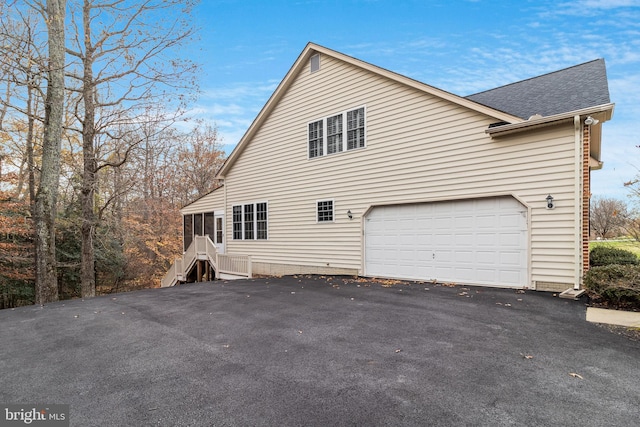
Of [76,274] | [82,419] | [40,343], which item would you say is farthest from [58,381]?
[76,274]

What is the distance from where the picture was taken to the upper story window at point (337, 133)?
431 inches

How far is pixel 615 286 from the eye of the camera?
6.00 meters

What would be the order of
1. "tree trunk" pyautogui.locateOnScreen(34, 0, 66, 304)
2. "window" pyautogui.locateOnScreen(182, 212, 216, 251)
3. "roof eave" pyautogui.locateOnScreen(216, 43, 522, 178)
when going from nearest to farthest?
1. "roof eave" pyautogui.locateOnScreen(216, 43, 522, 178)
2. "tree trunk" pyautogui.locateOnScreen(34, 0, 66, 304)
3. "window" pyautogui.locateOnScreen(182, 212, 216, 251)

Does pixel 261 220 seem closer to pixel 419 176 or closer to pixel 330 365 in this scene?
pixel 419 176

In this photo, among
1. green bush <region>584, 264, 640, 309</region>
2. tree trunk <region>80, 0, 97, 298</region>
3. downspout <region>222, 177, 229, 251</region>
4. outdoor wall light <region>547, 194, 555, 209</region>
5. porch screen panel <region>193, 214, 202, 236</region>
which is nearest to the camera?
green bush <region>584, 264, 640, 309</region>

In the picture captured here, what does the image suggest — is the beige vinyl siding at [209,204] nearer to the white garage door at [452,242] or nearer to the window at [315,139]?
the window at [315,139]

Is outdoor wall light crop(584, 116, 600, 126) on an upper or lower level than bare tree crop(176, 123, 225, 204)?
lower

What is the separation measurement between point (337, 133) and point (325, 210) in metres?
2.76

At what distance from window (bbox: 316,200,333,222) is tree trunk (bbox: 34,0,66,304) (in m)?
8.31

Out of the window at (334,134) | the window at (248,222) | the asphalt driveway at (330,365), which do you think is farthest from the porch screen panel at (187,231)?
the asphalt driveway at (330,365)

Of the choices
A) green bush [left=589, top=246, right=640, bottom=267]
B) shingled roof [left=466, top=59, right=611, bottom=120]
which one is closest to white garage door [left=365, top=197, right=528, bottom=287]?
shingled roof [left=466, top=59, right=611, bottom=120]

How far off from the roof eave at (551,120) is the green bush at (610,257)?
14.5 feet

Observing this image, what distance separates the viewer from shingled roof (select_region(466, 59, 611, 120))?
754 centimetres

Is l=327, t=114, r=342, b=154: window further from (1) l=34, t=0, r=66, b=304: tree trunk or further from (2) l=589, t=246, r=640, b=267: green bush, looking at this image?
(2) l=589, t=246, r=640, b=267: green bush
